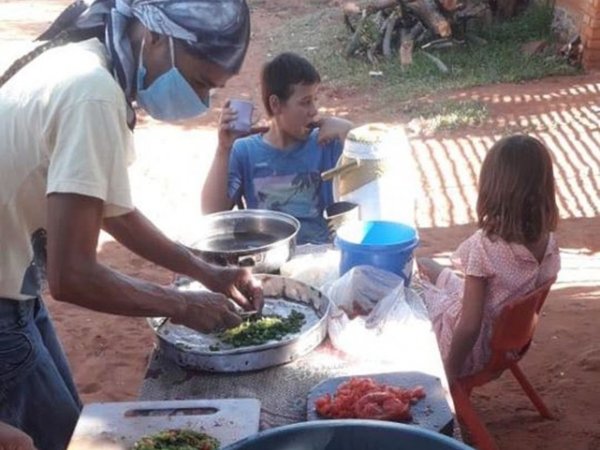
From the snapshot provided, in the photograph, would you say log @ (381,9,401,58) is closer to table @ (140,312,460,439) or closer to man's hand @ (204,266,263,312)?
man's hand @ (204,266,263,312)

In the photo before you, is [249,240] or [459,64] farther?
[459,64]

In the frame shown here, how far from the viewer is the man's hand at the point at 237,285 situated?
2488 mm

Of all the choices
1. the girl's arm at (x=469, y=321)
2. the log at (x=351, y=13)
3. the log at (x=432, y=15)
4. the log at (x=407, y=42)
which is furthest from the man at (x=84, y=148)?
the log at (x=351, y=13)

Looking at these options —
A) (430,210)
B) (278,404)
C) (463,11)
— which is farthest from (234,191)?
(463,11)

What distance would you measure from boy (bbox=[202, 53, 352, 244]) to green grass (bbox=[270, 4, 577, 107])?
577cm

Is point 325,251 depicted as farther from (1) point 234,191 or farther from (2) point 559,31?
(2) point 559,31

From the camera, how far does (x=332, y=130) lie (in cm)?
357

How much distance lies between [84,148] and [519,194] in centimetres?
174

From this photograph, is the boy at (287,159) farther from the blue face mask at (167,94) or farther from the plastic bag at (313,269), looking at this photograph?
the blue face mask at (167,94)

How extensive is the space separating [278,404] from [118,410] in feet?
1.24

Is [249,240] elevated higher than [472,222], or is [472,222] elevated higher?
[249,240]

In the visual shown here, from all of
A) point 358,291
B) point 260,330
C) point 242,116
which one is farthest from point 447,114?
point 260,330

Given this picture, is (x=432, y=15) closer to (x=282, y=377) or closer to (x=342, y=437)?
(x=282, y=377)

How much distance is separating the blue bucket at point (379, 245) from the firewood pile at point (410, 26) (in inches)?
298
